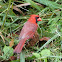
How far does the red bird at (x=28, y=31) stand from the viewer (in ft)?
6.81

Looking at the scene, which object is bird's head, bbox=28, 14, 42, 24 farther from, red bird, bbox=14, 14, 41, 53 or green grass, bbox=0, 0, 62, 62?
green grass, bbox=0, 0, 62, 62

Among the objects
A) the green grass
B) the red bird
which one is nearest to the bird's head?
the red bird

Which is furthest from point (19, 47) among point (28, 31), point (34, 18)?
point (34, 18)

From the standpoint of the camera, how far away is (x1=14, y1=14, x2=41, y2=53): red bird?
2077mm

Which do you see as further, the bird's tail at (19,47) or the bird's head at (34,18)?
the bird's head at (34,18)

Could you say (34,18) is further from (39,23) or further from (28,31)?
(28,31)

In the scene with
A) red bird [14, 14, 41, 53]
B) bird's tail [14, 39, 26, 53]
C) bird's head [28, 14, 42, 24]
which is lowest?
bird's tail [14, 39, 26, 53]

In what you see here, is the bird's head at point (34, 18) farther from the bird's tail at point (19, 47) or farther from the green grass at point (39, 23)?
the bird's tail at point (19, 47)

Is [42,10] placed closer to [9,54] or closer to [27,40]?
[27,40]

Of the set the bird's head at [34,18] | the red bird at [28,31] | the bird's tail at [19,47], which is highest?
the bird's head at [34,18]

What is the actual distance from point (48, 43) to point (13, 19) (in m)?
0.84

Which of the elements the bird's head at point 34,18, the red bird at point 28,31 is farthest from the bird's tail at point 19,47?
the bird's head at point 34,18

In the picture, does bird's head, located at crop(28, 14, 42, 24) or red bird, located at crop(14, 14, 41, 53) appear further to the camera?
bird's head, located at crop(28, 14, 42, 24)

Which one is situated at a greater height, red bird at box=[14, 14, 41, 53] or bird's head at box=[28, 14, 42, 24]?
bird's head at box=[28, 14, 42, 24]
